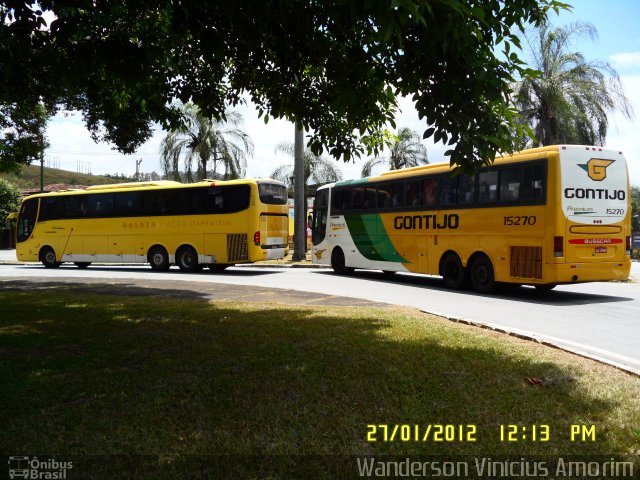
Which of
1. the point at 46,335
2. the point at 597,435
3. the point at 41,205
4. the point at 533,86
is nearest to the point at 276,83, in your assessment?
the point at 46,335

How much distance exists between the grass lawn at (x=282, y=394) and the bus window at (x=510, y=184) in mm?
6135

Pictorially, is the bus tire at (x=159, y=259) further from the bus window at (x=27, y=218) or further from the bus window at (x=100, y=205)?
the bus window at (x=27, y=218)

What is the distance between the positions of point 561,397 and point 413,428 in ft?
5.04

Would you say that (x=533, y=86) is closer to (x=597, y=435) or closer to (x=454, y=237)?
(x=454, y=237)

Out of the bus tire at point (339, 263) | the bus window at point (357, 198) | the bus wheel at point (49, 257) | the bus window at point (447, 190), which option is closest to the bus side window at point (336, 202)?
the bus window at point (357, 198)

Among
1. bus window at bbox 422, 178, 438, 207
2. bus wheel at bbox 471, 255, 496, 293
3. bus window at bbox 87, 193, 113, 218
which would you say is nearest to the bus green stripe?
bus window at bbox 422, 178, 438, 207

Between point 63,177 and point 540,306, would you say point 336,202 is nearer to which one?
point 540,306

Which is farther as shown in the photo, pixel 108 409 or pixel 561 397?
pixel 561 397

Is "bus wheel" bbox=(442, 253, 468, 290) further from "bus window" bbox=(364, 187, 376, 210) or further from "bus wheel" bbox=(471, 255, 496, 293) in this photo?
"bus window" bbox=(364, 187, 376, 210)

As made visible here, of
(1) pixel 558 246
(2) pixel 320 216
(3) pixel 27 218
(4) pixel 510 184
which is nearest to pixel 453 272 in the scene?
(4) pixel 510 184

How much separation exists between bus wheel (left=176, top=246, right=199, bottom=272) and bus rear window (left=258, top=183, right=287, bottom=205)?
3514 millimetres

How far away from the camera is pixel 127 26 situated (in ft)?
29.3

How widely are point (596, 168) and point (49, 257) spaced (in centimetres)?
2238

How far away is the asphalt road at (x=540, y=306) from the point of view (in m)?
7.64
